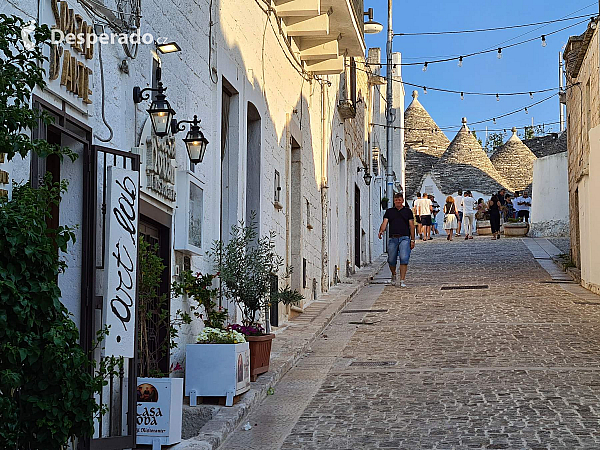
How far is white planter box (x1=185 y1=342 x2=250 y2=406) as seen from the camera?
300 inches

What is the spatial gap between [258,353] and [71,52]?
3.82m

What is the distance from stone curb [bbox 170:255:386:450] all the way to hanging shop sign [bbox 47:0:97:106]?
2481 millimetres

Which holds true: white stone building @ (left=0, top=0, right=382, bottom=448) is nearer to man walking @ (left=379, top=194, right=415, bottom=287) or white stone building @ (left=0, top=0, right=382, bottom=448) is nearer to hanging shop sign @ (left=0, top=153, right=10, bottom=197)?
hanging shop sign @ (left=0, top=153, right=10, bottom=197)

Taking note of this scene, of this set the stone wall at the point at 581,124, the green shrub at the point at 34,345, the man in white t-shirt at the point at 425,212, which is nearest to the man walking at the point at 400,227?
the stone wall at the point at 581,124

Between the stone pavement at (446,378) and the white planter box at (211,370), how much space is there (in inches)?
14.0

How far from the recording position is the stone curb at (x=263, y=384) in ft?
21.4

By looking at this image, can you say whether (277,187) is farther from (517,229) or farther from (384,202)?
(517,229)

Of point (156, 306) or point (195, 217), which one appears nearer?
point (156, 306)

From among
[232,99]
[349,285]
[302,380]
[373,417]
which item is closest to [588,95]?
[349,285]

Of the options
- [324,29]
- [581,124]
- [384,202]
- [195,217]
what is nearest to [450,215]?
A: [384,202]

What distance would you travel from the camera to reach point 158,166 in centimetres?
743

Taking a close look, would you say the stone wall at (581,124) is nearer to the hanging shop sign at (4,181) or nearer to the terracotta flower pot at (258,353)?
the terracotta flower pot at (258,353)

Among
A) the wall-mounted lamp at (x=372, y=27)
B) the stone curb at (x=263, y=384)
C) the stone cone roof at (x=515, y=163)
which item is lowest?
the stone curb at (x=263, y=384)

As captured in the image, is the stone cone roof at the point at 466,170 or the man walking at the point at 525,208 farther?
the stone cone roof at the point at 466,170
